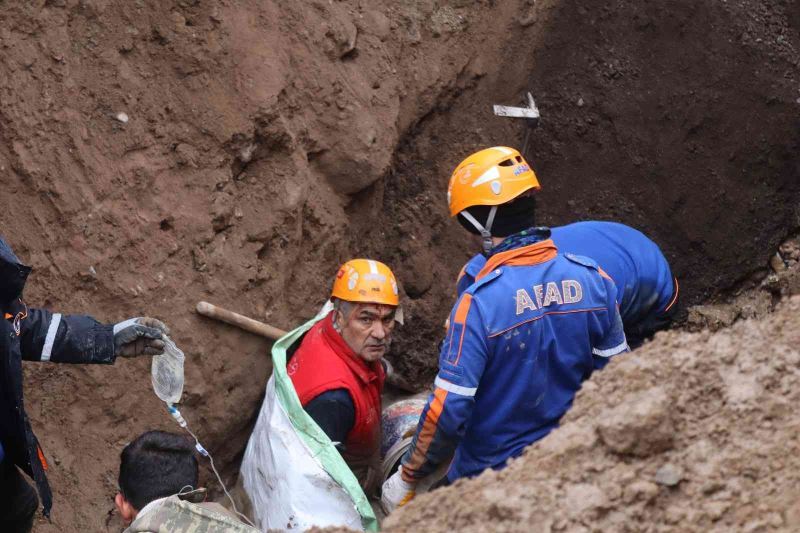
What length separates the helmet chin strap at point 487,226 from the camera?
367 centimetres

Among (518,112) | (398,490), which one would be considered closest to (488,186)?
(398,490)

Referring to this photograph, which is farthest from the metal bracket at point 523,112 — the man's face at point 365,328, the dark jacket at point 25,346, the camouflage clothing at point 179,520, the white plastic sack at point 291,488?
the camouflage clothing at point 179,520

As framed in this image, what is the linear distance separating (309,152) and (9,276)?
2.04 metres

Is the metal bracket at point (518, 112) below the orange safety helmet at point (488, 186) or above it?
below

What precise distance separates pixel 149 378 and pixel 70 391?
36cm

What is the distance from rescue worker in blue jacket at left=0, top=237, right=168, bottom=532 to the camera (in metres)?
3.19

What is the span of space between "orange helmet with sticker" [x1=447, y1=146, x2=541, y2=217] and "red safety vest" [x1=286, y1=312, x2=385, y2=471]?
2.84ft

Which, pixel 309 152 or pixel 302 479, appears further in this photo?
pixel 309 152

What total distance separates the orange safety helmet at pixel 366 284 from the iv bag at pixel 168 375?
821 mm

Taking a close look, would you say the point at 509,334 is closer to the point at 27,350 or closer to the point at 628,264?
the point at 628,264

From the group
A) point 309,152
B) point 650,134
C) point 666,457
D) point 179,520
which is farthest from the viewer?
point 650,134

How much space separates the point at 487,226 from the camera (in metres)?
3.70

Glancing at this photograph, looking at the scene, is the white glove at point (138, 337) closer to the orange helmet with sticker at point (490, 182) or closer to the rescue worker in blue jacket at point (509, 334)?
the rescue worker in blue jacket at point (509, 334)

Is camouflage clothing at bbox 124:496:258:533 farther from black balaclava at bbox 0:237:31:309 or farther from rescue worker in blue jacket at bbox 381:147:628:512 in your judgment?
rescue worker in blue jacket at bbox 381:147:628:512
